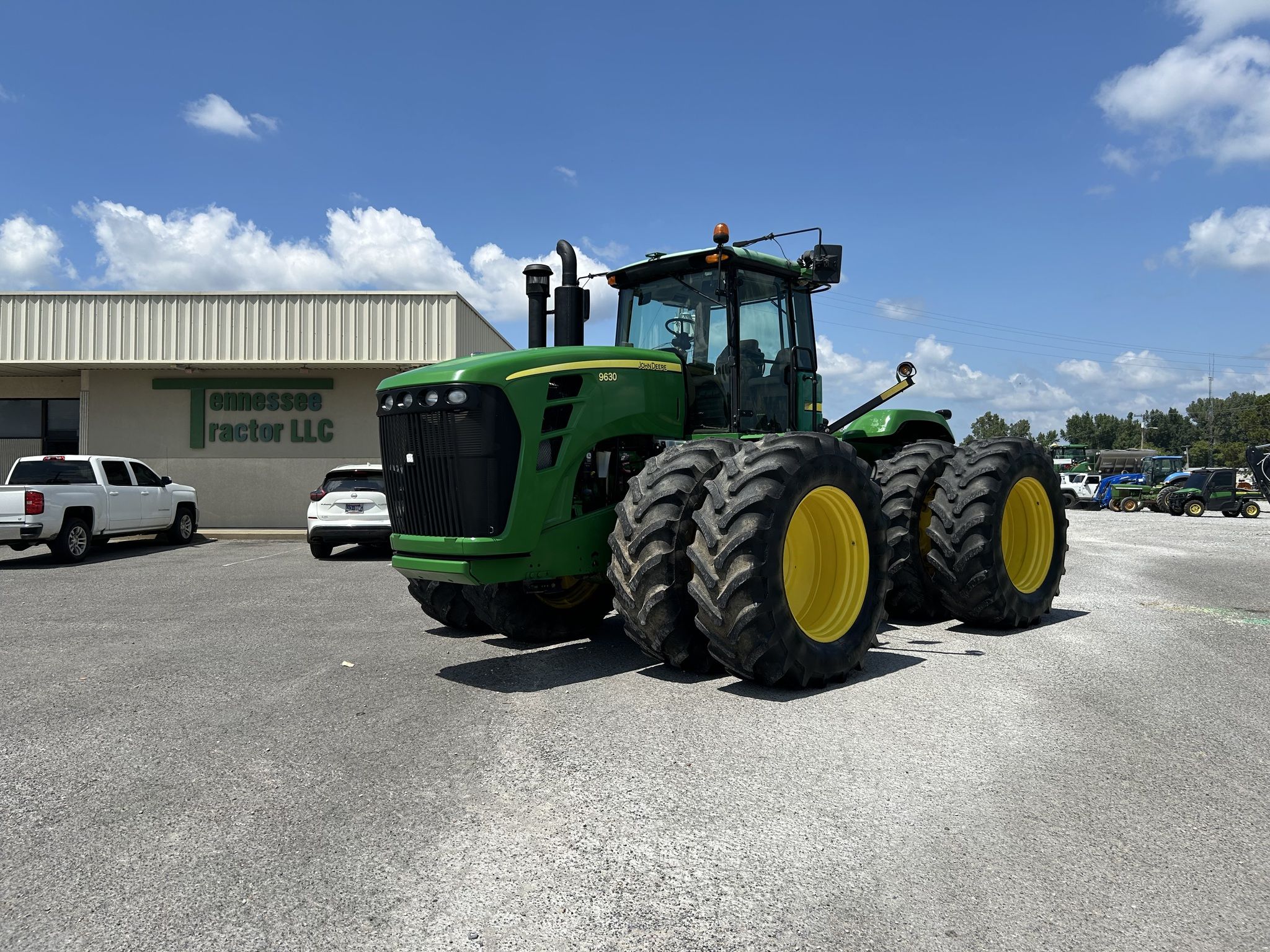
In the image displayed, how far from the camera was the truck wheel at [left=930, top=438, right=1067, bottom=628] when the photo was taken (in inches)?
276

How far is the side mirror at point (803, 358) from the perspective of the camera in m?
7.45

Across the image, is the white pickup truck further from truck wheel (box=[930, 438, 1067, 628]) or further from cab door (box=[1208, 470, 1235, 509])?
cab door (box=[1208, 470, 1235, 509])

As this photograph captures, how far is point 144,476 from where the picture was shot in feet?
56.2

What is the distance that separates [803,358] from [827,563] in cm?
213

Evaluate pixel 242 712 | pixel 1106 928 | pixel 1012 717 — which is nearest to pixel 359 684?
pixel 242 712

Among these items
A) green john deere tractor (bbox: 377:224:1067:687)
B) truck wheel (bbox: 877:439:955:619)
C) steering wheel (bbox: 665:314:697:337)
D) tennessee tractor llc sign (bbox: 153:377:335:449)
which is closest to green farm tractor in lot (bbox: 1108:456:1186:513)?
tennessee tractor llc sign (bbox: 153:377:335:449)

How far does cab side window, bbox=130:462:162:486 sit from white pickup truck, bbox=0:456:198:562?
0.5 inches

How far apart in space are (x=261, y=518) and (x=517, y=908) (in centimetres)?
2090

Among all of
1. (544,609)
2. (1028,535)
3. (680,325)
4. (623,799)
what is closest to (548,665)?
(544,609)

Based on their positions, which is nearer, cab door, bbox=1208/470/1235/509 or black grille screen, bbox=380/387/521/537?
black grille screen, bbox=380/387/521/537

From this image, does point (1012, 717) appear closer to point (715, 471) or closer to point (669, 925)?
point (715, 471)

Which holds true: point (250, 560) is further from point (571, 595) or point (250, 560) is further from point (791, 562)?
point (791, 562)

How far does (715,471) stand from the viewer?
18.2 feet

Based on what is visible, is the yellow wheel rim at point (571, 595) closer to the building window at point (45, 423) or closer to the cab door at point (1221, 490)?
the building window at point (45, 423)
